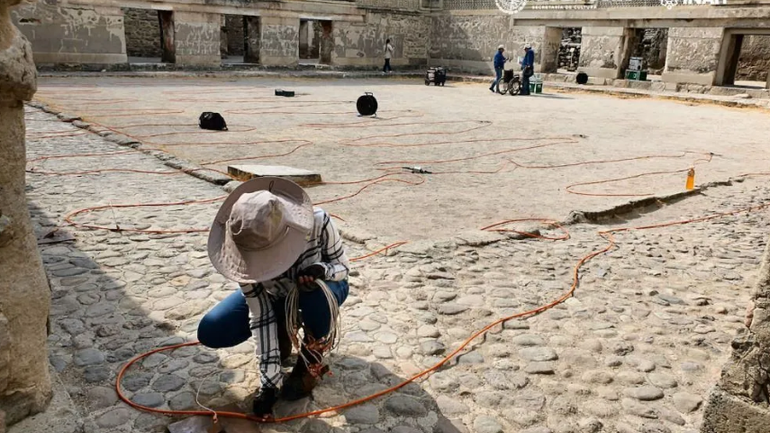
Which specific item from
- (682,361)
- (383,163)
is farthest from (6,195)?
(383,163)

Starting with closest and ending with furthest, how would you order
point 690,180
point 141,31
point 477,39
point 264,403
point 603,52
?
1. point 264,403
2. point 690,180
3. point 603,52
4. point 141,31
5. point 477,39

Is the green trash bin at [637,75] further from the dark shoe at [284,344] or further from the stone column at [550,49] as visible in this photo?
the dark shoe at [284,344]

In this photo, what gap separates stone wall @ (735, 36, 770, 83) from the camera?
29688mm

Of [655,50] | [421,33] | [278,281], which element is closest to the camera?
[278,281]

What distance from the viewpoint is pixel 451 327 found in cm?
409

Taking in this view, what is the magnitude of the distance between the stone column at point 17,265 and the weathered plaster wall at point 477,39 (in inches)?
1099

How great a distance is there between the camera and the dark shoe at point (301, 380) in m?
3.16

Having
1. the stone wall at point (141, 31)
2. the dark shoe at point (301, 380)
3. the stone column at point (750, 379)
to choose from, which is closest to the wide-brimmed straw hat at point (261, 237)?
the dark shoe at point (301, 380)

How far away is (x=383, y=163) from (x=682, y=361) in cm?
636

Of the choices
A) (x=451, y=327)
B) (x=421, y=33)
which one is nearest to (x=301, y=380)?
(x=451, y=327)

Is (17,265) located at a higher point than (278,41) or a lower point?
lower

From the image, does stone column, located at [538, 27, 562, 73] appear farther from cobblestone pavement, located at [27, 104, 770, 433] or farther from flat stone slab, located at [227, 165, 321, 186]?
cobblestone pavement, located at [27, 104, 770, 433]

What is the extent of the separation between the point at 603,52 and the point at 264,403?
26308 millimetres

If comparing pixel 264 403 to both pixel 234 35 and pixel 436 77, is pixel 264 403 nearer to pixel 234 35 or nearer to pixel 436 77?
pixel 436 77
